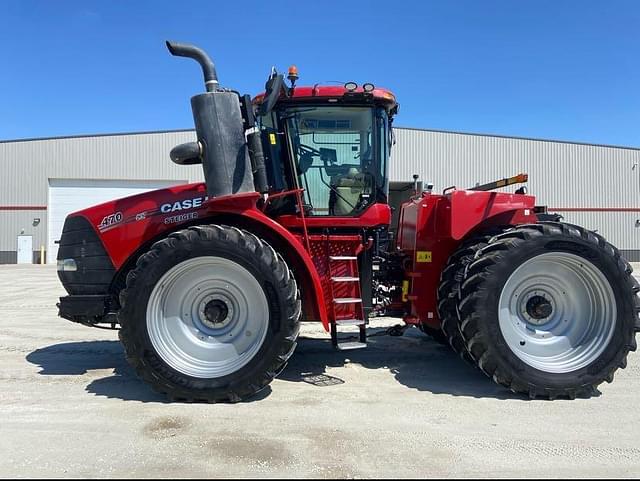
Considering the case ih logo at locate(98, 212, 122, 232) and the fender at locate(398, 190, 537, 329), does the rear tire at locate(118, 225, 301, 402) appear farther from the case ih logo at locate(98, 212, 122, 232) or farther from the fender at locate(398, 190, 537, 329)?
the fender at locate(398, 190, 537, 329)

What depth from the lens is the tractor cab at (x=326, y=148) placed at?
16.4ft

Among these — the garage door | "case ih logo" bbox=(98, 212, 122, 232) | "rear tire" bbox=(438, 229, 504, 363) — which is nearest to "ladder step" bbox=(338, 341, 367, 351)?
"rear tire" bbox=(438, 229, 504, 363)

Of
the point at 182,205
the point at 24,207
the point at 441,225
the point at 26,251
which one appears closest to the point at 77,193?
the point at 24,207

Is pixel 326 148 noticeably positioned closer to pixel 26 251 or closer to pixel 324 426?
pixel 324 426

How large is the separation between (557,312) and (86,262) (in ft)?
14.9

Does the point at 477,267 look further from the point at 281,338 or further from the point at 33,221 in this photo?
the point at 33,221

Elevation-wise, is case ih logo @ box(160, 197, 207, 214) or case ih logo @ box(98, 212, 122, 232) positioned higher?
case ih logo @ box(160, 197, 207, 214)

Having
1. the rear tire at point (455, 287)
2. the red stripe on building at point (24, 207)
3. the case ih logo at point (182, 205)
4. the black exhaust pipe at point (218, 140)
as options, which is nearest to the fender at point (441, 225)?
the rear tire at point (455, 287)

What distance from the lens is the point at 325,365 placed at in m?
5.49

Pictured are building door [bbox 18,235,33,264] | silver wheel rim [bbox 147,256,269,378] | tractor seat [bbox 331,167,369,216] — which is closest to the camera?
silver wheel rim [bbox 147,256,269,378]

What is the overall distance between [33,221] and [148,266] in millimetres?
27161

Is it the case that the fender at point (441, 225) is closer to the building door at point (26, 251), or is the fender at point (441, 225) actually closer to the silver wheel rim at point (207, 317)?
the silver wheel rim at point (207, 317)

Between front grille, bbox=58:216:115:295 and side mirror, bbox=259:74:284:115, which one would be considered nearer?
side mirror, bbox=259:74:284:115

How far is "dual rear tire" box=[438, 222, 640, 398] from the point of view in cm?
432
